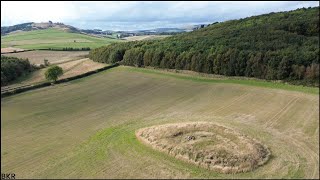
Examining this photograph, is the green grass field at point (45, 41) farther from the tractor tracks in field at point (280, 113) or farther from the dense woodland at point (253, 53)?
the tractor tracks in field at point (280, 113)

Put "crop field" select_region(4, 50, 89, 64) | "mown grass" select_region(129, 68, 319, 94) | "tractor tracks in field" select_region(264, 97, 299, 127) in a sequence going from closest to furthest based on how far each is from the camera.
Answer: "tractor tracks in field" select_region(264, 97, 299, 127)
"mown grass" select_region(129, 68, 319, 94)
"crop field" select_region(4, 50, 89, 64)

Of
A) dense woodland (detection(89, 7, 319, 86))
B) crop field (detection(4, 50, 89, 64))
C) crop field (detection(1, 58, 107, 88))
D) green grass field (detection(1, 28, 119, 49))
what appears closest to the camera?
dense woodland (detection(89, 7, 319, 86))

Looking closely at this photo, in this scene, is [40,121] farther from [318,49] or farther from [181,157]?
[318,49]

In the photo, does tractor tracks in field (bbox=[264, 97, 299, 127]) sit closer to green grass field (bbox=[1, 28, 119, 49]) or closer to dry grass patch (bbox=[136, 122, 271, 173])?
dry grass patch (bbox=[136, 122, 271, 173])

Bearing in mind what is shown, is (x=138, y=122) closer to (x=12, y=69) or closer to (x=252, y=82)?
(x=252, y=82)

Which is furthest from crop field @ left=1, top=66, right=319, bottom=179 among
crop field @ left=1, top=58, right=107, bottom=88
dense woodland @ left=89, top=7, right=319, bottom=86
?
crop field @ left=1, top=58, right=107, bottom=88

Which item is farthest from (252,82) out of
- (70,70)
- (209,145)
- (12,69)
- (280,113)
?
(12,69)

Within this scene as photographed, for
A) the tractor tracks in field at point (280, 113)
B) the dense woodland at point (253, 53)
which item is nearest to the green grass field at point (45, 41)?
the dense woodland at point (253, 53)

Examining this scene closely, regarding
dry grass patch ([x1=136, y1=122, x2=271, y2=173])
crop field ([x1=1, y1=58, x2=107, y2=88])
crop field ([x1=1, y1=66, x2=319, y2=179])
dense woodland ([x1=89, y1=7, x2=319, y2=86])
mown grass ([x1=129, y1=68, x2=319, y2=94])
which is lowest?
crop field ([x1=1, y1=58, x2=107, y2=88])
